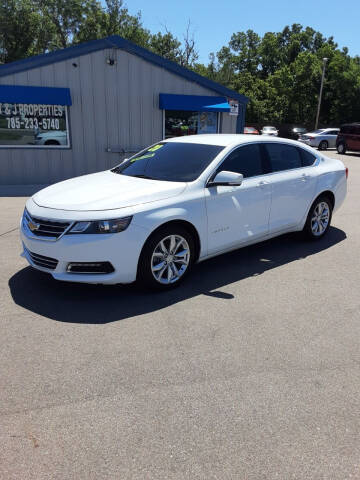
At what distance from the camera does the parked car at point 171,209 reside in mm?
3973

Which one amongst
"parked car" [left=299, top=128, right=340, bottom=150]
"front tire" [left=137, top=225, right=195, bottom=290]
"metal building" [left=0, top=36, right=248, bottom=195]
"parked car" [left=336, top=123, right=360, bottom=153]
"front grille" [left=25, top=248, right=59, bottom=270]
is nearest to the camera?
"front grille" [left=25, top=248, right=59, bottom=270]

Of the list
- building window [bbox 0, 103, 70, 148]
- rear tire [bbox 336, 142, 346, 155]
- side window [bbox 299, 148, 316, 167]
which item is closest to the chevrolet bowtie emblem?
side window [bbox 299, 148, 316, 167]

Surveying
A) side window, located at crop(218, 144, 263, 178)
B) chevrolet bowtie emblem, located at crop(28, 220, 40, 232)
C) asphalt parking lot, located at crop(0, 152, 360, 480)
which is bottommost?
asphalt parking lot, located at crop(0, 152, 360, 480)

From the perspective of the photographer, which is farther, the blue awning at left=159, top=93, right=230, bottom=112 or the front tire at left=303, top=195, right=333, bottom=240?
the blue awning at left=159, top=93, right=230, bottom=112

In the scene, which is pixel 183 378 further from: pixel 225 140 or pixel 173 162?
pixel 225 140

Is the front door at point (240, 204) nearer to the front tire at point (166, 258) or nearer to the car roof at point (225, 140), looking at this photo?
the car roof at point (225, 140)

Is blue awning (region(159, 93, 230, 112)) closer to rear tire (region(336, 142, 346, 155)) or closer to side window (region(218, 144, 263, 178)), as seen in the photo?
side window (region(218, 144, 263, 178))

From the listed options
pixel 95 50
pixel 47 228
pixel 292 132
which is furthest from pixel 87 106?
pixel 292 132

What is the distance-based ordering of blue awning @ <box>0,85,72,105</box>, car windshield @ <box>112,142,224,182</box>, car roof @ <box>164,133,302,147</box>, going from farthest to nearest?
blue awning @ <box>0,85,72,105</box>, car roof @ <box>164,133,302,147</box>, car windshield @ <box>112,142,224,182</box>

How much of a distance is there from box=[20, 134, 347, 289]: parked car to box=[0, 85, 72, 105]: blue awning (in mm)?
6215

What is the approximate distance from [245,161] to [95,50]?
306 inches

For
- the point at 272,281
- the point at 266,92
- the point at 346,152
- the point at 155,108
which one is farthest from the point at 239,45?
the point at 272,281

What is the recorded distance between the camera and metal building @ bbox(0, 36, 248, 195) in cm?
1075

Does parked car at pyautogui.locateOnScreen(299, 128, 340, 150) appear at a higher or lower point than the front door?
lower
